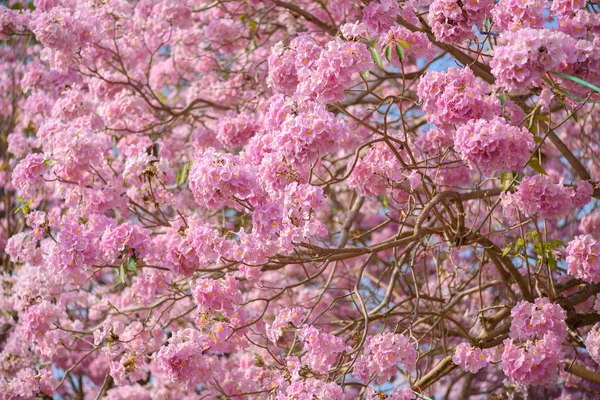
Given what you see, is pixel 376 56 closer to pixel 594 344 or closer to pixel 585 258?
pixel 585 258

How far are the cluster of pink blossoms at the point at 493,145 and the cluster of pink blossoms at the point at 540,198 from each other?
1.17ft

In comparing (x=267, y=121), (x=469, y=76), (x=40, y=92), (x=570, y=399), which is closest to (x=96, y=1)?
(x=40, y=92)

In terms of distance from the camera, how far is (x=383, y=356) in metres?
3.23

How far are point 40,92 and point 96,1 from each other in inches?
30.4

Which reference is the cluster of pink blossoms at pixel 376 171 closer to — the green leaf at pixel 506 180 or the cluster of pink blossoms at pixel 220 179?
the green leaf at pixel 506 180

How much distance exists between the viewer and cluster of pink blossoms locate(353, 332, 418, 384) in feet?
10.6

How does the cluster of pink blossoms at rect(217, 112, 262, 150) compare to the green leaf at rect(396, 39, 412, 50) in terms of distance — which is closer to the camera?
the green leaf at rect(396, 39, 412, 50)

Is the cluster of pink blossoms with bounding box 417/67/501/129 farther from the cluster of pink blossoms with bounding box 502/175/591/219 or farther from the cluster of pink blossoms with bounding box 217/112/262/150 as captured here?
the cluster of pink blossoms with bounding box 217/112/262/150

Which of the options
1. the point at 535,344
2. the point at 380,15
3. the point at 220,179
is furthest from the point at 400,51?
the point at 535,344

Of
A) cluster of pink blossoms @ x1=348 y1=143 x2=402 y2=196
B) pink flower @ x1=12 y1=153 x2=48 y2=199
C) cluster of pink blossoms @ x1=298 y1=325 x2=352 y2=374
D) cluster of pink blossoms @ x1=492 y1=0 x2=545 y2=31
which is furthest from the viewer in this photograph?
pink flower @ x1=12 y1=153 x2=48 y2=199

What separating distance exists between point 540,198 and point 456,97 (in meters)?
0.65

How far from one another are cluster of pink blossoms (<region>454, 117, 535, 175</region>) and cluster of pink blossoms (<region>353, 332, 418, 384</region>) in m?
0.73

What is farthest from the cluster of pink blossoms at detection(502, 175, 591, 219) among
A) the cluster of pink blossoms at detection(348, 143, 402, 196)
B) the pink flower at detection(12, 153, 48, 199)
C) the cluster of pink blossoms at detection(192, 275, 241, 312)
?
the pink flower at detection(12, 153, 48, 199)

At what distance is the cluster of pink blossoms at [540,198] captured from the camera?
135 inches
